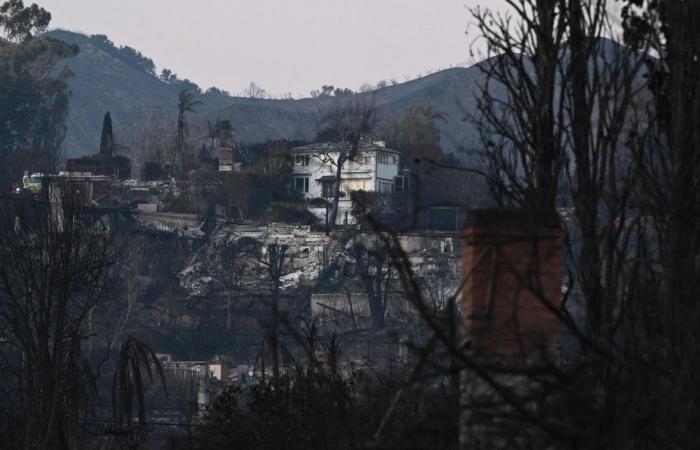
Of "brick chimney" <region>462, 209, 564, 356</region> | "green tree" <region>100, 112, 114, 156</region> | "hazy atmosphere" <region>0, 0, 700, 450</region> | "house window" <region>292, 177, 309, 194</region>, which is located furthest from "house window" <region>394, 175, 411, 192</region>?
"brick chimney" <region>462, 209, 564, 356</region>

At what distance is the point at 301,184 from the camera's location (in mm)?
112750

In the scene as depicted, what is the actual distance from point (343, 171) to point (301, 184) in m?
3.38

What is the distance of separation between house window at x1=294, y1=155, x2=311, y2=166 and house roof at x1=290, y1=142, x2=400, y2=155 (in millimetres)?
563

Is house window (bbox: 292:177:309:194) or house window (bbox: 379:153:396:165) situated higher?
house window (bbox: 379:153:396:165)

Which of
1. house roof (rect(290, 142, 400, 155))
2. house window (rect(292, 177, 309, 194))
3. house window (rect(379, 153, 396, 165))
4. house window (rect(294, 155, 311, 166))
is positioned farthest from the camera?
house window (rect(294, 155, 311, 166))

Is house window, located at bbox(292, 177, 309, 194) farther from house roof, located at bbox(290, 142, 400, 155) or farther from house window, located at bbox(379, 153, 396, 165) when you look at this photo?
house window, located at bbox(379, 153, 396, 165)

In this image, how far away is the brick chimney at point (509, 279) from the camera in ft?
30.5

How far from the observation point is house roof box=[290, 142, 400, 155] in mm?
111938

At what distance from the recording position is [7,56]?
123 m

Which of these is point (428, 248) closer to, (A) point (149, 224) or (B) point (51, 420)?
(A) point (149, 224)

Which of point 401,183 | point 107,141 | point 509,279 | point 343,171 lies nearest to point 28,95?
point 107,141

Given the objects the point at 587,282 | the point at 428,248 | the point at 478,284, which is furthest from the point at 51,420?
the point at 428,248

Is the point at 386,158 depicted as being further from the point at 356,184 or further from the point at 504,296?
the point at 504,296

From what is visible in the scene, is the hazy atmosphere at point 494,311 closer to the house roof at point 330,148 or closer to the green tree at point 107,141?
the house roof at point 330,148
